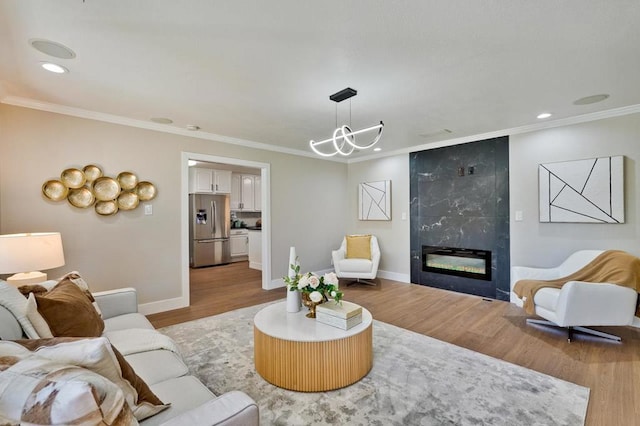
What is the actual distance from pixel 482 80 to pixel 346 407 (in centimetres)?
282

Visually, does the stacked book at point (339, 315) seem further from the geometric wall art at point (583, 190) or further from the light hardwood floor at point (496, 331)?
the geometric wall art at point (583, 190)

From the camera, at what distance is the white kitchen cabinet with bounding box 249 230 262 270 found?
6797 millimetres

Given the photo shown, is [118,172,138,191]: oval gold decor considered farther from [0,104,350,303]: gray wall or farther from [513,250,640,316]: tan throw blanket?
[513,250,640,316]: tan throw blanket

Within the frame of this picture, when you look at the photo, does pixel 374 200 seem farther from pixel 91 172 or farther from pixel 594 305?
pixel 91 172

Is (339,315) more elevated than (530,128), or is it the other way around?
(530,128)

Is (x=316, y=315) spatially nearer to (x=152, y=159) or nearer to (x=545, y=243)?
(x=152, y=159)

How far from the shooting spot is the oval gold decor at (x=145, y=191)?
3703 millimetres

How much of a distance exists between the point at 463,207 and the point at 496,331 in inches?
81.5

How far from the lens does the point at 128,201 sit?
3.62 meters

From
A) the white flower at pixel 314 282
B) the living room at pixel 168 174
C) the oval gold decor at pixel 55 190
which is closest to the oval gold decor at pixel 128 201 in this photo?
the living room at pixel 168 174

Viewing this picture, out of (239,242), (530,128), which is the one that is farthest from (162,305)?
(530,128)

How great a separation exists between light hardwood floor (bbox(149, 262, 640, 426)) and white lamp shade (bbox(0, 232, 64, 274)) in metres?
1.30

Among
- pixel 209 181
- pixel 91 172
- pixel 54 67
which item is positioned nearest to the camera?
pixel 54 67

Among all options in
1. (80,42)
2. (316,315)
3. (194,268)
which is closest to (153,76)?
(80,42)
